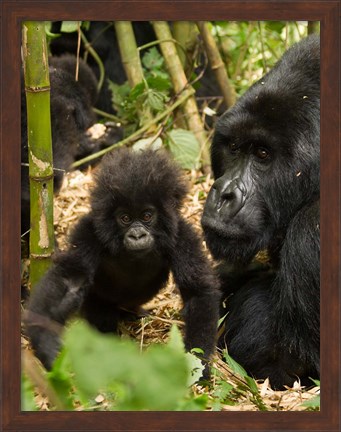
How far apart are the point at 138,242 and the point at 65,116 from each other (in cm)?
198

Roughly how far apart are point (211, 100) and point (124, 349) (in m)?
5.91

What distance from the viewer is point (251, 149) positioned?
173 inches

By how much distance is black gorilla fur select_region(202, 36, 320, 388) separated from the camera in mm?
4121

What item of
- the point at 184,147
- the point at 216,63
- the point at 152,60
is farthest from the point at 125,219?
the point at 152,60

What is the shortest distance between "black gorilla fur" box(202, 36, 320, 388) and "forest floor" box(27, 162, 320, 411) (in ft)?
0.63

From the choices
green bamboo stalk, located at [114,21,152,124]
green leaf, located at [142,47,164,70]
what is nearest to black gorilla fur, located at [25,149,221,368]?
green bamboo stalk, located at [114,21,152,124]

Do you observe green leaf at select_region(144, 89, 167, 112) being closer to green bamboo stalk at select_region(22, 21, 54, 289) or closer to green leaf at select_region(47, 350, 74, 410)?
green bamboo stalk at select_region(22, 21, 54, 289)

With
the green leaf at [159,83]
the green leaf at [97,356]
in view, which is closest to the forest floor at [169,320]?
the green leaf at [159,83]
